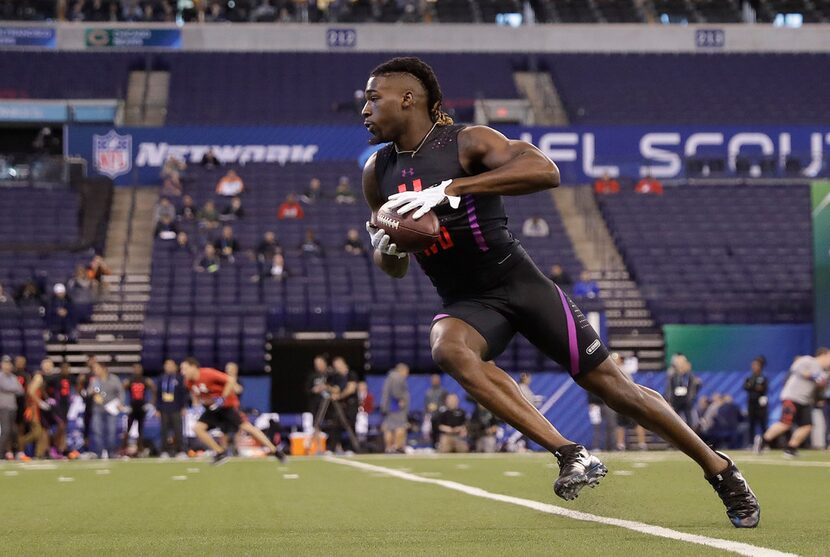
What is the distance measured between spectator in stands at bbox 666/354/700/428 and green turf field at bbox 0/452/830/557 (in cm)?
866

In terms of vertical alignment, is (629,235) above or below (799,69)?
below

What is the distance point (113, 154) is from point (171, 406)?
13.5 metres

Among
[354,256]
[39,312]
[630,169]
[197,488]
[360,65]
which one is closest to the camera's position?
[197,488]

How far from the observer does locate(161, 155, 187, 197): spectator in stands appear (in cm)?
2839

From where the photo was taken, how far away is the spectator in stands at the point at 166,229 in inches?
1023

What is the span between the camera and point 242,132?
3234 cm

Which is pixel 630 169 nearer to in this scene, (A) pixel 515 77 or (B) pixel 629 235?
(B) pixel 629 235

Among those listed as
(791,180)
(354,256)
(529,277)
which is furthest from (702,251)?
(529,277)

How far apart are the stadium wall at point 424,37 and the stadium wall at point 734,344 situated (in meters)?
16.8

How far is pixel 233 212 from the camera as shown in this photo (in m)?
27.3

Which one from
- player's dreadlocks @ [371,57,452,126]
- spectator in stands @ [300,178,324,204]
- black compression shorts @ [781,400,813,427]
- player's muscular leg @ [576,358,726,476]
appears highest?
spectator in stands @ [300,178,324,204]

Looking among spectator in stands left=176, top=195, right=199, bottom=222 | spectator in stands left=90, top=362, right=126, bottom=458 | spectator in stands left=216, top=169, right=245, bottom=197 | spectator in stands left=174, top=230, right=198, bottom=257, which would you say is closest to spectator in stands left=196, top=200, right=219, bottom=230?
spectator in stands left=176, top=195, right=199, bottom=222

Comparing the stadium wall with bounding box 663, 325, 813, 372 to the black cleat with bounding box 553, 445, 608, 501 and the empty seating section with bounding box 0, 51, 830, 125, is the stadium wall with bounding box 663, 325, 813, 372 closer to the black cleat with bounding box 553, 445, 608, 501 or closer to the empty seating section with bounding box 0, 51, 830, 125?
the empty seating section with bounding box 0, 51, 830, 125

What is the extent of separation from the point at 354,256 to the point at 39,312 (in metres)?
6.24
